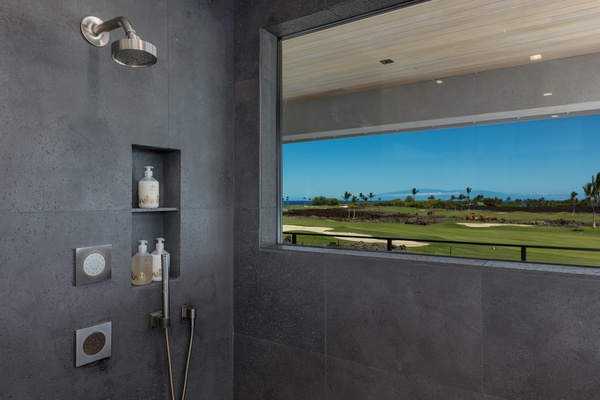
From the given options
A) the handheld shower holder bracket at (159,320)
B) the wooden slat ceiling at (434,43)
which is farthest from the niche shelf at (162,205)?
the wooden slat ceiling at (434,43)

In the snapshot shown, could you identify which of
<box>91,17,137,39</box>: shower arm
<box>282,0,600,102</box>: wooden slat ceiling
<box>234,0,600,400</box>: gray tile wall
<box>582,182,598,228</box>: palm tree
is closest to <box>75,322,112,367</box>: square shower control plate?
<box>234,0,600,400</box>: gray tile wall

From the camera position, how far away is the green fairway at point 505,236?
150 centimetres

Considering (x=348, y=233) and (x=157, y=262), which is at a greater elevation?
(x=348, y=233)

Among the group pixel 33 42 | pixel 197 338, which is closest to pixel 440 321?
pixel 197 338

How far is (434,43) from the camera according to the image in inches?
74.4

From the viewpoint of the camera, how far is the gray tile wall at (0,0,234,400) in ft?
4.58

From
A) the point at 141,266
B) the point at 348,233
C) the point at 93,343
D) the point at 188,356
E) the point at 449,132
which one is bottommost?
the point at 188,356

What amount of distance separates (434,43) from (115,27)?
139cm

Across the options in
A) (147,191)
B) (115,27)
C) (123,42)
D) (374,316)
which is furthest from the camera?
(147,191)

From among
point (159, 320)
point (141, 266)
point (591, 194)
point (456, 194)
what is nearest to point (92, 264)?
point (141, 266)

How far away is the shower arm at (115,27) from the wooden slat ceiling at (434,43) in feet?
3.25

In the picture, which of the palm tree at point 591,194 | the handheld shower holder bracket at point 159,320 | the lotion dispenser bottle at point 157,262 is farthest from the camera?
the lotion dispenser bottle at point 157,262

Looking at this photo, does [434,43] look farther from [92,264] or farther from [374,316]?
[92,264]

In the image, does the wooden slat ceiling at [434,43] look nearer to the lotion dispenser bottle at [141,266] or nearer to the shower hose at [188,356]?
the lotion dispenser bottle at [141,266]
